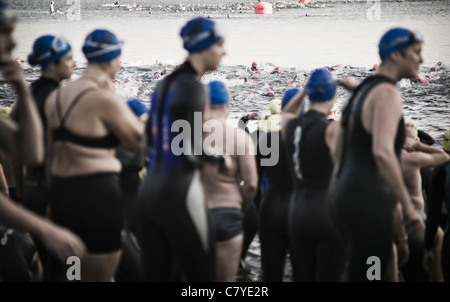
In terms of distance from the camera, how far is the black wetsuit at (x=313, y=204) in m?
4.16

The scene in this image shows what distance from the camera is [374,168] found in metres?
3.53

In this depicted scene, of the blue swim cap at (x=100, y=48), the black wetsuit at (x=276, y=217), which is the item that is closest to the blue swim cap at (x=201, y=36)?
the blue swim cap at (x=100, y=48)

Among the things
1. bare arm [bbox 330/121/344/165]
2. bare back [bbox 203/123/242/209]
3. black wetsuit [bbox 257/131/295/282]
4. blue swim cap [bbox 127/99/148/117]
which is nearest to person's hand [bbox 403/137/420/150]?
black wetsuit [bbox 257/131/295/282]

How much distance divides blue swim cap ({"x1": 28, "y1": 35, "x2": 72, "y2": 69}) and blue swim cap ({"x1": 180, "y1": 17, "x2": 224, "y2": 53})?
3.48 ft

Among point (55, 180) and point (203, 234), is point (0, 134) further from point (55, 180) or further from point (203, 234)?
point (203, 234)

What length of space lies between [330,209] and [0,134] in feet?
6.86

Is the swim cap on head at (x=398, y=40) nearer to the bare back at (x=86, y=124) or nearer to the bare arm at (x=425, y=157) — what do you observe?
the bare back at (x=86, y=124)

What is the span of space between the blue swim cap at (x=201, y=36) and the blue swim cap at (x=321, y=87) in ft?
3.16

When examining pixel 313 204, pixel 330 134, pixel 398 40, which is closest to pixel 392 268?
pixel 313 204

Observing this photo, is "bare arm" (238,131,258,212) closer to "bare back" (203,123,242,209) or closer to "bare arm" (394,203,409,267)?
"bare back" (203,123,242,209)

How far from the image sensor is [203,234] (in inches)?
133

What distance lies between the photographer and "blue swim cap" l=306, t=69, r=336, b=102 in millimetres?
4293

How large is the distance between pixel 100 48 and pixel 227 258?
1.67 meters
